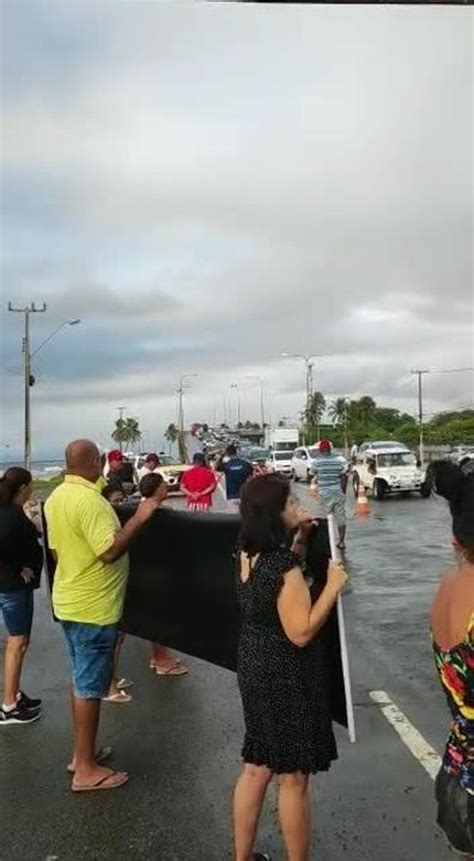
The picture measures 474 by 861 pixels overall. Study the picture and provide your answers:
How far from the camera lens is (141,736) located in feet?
18.5

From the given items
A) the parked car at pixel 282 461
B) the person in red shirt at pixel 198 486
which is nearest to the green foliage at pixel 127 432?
the parked car at pixel 282 461

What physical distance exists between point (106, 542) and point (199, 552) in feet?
3.70

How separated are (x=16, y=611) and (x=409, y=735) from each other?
8.96 feet

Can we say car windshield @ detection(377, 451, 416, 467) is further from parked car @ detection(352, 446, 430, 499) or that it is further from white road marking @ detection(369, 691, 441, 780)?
white road marking @ detection(369, 691, 441, 780)

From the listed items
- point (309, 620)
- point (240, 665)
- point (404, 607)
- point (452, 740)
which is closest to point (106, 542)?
point (240, 665)

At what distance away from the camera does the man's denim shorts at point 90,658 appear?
4.80 metres

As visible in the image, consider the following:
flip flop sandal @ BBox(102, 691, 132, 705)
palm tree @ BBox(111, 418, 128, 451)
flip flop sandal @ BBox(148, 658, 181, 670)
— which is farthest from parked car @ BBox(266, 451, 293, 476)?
palm tree @ BBox(111, 418, 128, 451)

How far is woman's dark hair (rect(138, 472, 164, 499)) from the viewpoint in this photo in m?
5.43

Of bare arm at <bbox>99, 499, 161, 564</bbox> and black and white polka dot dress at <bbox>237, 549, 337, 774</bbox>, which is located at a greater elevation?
bare arm at <bbox>99, 499, 161, 564</bbox>

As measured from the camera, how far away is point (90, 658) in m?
4.81

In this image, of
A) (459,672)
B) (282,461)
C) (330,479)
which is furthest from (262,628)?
(282,461)

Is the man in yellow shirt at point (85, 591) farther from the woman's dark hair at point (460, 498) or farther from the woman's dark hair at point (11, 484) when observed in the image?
the woman's dark hair at point (460, 498)

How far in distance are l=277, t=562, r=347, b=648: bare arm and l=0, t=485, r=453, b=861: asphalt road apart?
4.29 ft

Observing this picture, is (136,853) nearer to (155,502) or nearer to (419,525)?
(155,502)
